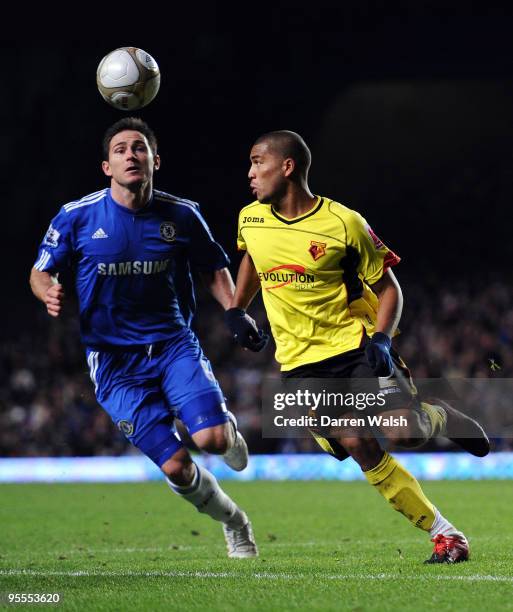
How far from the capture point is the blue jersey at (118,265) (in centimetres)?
654

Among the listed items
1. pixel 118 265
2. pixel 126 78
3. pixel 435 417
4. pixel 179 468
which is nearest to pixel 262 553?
pixel 179 468

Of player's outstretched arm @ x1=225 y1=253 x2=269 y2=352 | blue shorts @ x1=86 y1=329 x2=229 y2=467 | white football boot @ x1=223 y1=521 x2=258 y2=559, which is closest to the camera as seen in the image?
blue shorts @ x1=86 y1=329 x2=229 y2=467

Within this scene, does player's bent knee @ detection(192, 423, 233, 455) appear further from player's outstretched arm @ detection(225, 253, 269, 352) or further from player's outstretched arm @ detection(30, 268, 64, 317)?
player's outstretched arm @ detection(30, 268, 64, 317)

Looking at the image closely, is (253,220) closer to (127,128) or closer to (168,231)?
(168,231)

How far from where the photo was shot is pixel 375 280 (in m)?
6.25

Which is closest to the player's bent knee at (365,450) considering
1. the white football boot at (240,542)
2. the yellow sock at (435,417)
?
the yellow sock at (435,417)

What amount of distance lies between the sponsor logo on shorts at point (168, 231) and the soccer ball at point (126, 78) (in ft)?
3.72

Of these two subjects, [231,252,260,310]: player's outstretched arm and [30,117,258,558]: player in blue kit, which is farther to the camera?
[231,252,260,310]: player's outstretched arm

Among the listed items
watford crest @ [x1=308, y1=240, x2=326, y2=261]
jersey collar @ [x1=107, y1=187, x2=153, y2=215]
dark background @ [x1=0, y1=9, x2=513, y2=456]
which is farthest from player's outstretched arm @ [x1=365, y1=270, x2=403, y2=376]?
dark background @ [x1=0, y1=9, x2=513, y2=456]

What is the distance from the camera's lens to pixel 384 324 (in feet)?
20.1

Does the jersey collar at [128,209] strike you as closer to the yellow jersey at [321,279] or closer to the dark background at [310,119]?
the yellow jersey at [321,279]

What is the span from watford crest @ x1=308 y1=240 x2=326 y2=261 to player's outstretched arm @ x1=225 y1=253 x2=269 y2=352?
19.7 inches

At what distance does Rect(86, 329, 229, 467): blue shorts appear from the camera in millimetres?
6352

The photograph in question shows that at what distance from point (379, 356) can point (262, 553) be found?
7.05 feet
